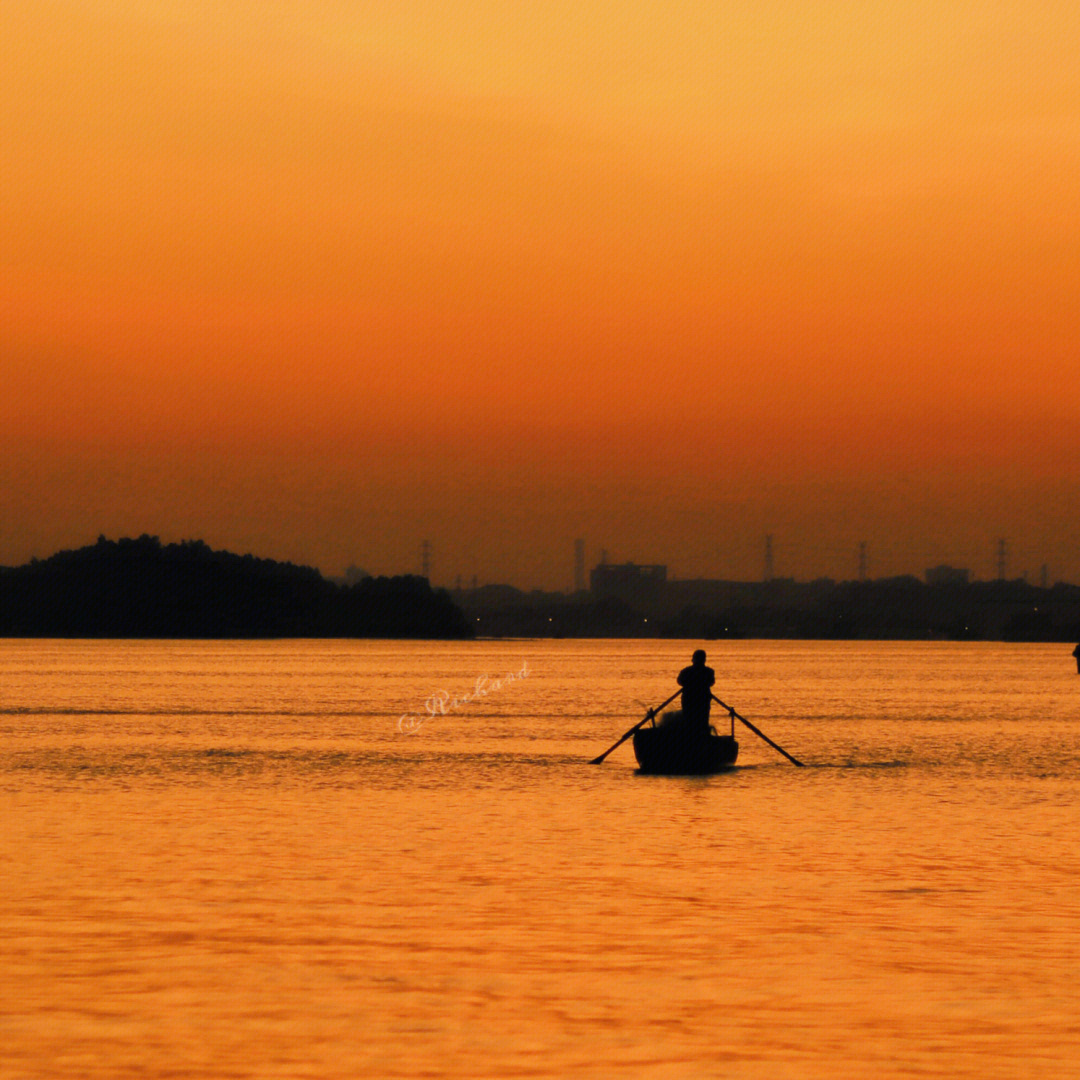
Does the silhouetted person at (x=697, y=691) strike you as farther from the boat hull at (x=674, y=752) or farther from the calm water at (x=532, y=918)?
the calm water at (x=532, y=918)

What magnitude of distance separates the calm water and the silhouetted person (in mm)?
1528

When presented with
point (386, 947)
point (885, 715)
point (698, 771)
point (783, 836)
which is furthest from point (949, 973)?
point (885, 715)

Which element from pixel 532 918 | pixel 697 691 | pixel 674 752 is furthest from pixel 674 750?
pixel 532 918

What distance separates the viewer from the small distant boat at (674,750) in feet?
148

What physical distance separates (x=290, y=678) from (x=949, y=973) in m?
137

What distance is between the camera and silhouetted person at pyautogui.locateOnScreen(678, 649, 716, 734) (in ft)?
135

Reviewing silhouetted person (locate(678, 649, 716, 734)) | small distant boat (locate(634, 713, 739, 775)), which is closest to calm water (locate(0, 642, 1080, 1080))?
small distant boat (locate(634, 713, 739, 775))

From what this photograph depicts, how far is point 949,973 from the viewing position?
18484 mm

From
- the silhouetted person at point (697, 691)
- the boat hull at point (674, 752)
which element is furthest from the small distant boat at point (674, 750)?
the silhouetted person at point (697, 691)

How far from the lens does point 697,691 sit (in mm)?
42500

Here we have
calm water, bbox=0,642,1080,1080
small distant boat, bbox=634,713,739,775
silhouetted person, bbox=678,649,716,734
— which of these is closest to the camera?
calm water, bbox=0,642,1080,1080

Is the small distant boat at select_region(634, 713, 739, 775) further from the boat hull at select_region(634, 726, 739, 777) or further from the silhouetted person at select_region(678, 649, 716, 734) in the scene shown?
the silhouetted person at select_region(678, 649, 716, 734)

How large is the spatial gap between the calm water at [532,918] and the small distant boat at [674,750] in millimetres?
→ 593

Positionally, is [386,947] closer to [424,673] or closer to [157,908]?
[157,908]
